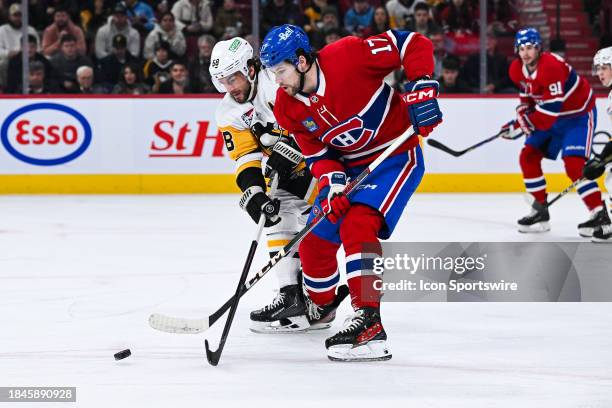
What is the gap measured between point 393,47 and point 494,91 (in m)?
5.23

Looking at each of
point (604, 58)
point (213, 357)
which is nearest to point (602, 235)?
point (604, 58)

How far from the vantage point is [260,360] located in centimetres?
332

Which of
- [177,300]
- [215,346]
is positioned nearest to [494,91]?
[177,300]

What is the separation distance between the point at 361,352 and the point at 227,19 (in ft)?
18.7

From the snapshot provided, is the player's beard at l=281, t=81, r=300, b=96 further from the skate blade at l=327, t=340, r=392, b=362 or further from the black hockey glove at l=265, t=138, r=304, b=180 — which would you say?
the skate blade at l=327, t=340, r=392, b=362

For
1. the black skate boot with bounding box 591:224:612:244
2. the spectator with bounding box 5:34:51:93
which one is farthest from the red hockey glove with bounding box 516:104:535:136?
the spectator with bounding box 5:34:51:93

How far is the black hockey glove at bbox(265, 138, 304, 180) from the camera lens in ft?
12.3

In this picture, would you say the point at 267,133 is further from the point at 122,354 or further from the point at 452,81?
the point at 452,81

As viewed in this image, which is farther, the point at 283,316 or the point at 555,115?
the point at 555,115

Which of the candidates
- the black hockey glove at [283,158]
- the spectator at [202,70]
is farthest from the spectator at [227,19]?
the black hockey glove at [283,158]

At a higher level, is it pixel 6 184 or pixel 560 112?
pixel 560 112

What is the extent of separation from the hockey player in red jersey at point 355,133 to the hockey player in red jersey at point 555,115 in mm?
2749

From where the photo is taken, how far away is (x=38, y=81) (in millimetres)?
8344

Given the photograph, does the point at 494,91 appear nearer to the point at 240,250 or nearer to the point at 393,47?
the point at 240,250
